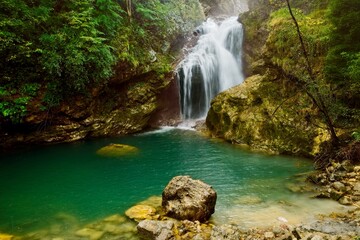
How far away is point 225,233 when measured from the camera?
20.8 ft

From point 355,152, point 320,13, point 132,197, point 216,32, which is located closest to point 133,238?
point 132,197

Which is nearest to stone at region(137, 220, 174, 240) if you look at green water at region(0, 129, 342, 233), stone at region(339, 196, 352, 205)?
green water at region(0, 129, 342, 233)

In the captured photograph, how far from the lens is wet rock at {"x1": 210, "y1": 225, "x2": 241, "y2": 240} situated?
6.21m

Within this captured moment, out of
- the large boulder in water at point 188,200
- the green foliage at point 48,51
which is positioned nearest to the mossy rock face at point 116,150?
the green foliage at point 48,51

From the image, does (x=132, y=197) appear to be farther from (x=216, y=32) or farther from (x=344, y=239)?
(x=216, y=32)

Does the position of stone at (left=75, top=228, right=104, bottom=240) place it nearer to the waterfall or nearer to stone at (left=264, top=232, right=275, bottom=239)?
stone at (left=264, top=232, right=275, bottom=239)

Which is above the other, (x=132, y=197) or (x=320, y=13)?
(x=320, y=13)

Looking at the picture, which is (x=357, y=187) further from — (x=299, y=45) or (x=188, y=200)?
(x=299, y=45)

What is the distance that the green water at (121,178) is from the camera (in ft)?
27.3

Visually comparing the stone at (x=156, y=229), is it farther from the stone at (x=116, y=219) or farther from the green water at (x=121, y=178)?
the green water at (x=121, y=178)

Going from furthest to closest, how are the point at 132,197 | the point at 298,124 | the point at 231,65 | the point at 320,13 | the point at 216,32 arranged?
1. the point at 216,32
2. the point at 231,65
3. the point at 320,13
4. the point at 298,124
5. the point at 132,197

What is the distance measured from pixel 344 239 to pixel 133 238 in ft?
14.5

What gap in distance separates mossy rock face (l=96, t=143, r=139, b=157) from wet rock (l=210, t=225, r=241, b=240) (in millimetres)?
7980

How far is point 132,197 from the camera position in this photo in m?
9.20
